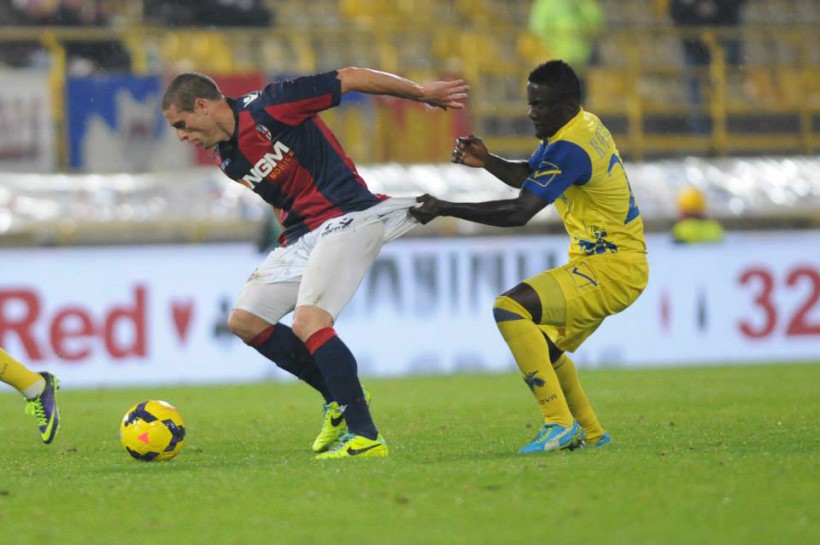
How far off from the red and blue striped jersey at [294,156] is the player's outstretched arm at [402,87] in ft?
0.35

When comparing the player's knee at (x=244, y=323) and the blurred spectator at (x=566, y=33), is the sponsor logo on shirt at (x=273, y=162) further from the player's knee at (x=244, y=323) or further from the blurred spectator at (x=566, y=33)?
the blurred spectator at (x=566, y=33)

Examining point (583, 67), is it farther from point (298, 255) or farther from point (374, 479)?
point (374, 479)

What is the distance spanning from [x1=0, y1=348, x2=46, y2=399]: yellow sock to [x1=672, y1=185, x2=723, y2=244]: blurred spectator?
28.9 ft

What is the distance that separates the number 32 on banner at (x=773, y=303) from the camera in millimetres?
15297

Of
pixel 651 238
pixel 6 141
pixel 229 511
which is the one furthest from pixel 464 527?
pixel 6 141

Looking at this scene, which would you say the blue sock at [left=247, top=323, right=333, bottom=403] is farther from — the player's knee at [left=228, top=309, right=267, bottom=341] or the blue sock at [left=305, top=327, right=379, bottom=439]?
the blue sock at [left=305, top=327, right=379, bottom=439]

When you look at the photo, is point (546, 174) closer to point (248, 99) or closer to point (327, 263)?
point (327, 263)

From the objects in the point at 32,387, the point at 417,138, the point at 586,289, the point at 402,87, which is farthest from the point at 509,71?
the point at 402,87

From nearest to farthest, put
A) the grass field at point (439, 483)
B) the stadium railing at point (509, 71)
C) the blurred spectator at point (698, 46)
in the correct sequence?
the grass field at point (439, 483), the stadium railing at point (509, 71), the blurred spectator at point (698, 46)

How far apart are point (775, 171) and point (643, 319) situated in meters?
4.44

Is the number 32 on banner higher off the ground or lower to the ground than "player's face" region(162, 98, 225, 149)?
lower

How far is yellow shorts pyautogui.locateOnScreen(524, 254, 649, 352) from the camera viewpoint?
7.29 metres

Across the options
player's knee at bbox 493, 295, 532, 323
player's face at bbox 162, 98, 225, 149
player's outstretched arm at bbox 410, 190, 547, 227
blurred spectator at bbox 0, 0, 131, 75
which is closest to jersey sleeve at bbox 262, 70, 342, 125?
player's face at bbox 162, 98, 225, 149

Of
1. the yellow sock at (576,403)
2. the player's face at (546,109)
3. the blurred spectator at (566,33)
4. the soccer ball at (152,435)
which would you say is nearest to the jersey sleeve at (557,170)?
the player's face at (546,109)
